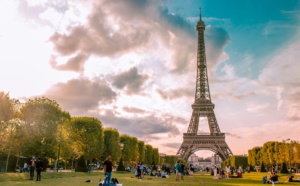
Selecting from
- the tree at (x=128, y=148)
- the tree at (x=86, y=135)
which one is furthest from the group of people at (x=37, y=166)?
the tree at (x=128, y=148)

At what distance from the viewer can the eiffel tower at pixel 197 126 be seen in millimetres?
118250

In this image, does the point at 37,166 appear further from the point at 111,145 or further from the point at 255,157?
the point at 255,157

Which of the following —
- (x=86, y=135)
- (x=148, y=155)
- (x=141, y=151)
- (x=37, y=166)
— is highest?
(x=86, y=135)

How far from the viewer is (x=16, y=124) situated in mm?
54312

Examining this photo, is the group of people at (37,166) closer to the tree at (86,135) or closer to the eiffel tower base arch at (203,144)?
the tree at (86,135)

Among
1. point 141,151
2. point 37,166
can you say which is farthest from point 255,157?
point 37,166

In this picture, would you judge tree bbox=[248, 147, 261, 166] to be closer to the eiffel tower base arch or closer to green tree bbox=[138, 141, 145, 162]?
the eiffel tower base arch

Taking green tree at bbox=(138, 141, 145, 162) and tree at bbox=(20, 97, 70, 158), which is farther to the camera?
green tree at bbox=(138, 141, 145, 162)

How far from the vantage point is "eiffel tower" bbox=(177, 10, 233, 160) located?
388 feet

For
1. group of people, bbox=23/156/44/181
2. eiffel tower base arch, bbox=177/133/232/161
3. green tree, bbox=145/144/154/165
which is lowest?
group of people, bbox=23/156/44/181

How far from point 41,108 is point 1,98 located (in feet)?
33.9

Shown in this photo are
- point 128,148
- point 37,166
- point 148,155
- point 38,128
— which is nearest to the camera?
point 37,166

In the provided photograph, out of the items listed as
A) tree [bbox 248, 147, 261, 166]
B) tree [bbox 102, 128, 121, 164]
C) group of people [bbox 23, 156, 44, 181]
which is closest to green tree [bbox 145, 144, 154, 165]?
tree [bbox 248, 147, 261, 166]

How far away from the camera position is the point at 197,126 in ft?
397
